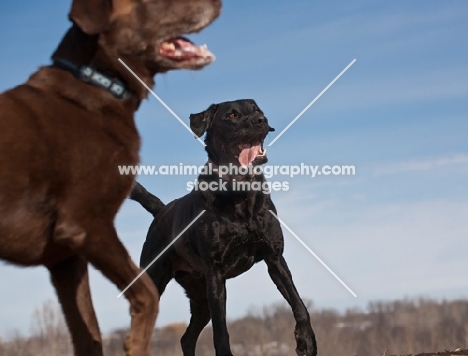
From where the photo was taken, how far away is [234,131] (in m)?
8.28

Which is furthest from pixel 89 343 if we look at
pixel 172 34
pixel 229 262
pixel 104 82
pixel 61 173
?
pixel 229 262

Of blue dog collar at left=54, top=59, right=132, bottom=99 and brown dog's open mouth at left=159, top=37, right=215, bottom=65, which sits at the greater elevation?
brown dog's open mouth at left=159, top=37, right=215, bottom=65

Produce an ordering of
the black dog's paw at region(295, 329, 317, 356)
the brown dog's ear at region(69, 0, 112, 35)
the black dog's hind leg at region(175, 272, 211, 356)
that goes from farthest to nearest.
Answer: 1. the black dog's hind leg at region(175, 272, 211, 356)
2. the black dog's paw at region(295, 329, 317, 356)
3. the brown dog's ear at region(69, 0, 112, 35)

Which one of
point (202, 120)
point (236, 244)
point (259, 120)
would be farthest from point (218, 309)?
point (202, 120)

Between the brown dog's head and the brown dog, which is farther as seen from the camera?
the brown dog's head

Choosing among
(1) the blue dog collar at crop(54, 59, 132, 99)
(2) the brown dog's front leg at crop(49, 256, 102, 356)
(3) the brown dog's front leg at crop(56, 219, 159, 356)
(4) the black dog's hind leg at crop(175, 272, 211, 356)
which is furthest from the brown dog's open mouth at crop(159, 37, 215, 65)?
(4) the black dog's hind leg at crop(175, 272, 211, 356)

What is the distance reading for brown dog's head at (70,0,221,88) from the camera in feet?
16.4

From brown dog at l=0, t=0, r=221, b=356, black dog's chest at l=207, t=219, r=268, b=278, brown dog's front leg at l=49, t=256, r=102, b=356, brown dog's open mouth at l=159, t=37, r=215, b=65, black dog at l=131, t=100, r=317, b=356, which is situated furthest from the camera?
black dog's chest at l=207, t=219, r=268, b=278

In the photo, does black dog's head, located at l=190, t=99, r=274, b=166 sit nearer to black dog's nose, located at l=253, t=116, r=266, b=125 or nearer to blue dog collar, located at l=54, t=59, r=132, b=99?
black dog's nose, located at l=253, t=116, r=266, b=125

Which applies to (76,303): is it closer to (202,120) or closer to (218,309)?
(218,309)

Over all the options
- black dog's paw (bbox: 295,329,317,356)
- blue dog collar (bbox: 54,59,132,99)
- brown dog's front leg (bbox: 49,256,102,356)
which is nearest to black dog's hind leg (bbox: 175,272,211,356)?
black dog's paw (bbox: 295,329,317,356)

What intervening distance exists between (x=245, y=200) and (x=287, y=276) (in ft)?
2.84

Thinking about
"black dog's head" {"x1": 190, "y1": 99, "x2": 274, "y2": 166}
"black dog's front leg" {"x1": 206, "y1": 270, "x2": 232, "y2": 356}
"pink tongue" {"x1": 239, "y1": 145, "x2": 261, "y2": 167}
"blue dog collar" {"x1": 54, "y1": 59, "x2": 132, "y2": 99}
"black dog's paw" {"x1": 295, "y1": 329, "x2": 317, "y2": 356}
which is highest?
"black dog's head" {"x1": 190, "y1": 99, "x2": 274, "y2": 166}

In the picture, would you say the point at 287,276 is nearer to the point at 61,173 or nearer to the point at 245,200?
the point at 245,200
